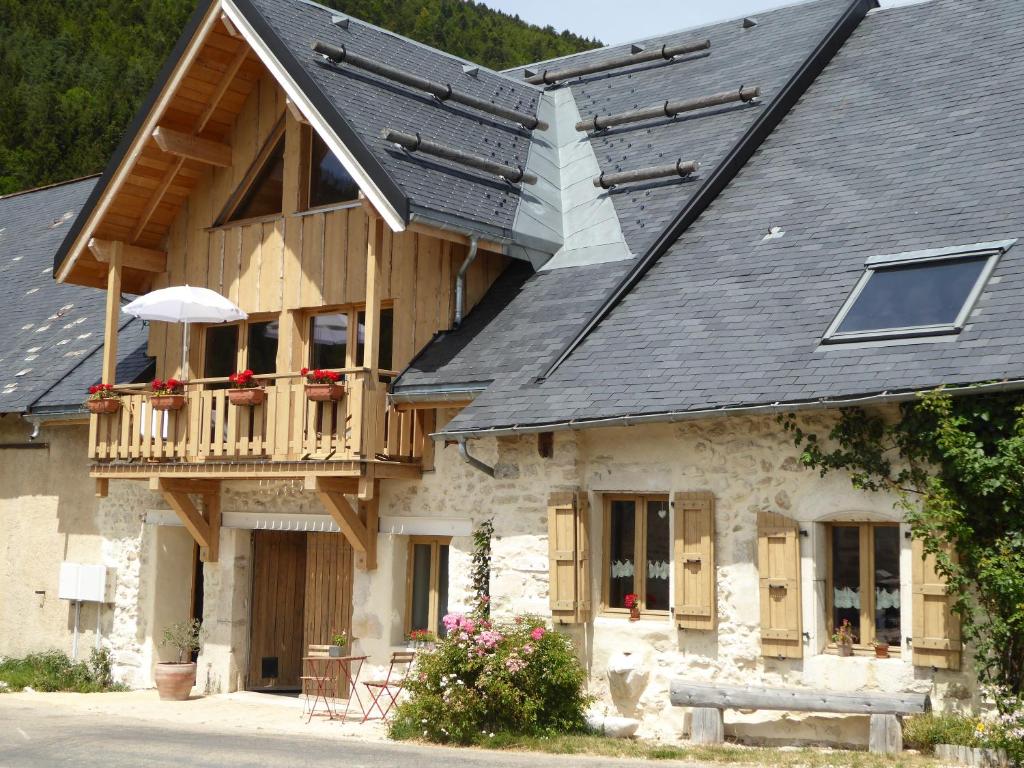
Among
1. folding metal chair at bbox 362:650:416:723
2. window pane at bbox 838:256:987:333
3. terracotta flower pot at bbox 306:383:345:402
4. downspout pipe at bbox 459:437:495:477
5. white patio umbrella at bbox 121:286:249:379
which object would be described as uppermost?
white patio umbrella at bbox 121:286:249:379

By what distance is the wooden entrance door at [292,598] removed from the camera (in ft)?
49.5

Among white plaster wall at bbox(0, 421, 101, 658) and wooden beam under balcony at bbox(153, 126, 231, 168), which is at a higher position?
wooden beam under balcony at bbox(153, 126, 231, 168)

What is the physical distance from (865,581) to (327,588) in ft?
21.2

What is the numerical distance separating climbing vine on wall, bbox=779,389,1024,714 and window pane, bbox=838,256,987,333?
2.76 ft

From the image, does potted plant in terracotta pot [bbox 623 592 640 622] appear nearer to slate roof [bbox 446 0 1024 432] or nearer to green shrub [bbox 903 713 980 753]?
slate roof [bbox 446 0 1024 432]

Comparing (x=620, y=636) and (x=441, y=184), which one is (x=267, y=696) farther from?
(x=441, y=184)

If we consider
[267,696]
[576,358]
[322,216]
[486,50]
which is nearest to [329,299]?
[322,216]

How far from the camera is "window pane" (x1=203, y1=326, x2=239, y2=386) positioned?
1573 centimetres

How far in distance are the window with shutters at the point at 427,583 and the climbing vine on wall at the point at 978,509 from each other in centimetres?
511

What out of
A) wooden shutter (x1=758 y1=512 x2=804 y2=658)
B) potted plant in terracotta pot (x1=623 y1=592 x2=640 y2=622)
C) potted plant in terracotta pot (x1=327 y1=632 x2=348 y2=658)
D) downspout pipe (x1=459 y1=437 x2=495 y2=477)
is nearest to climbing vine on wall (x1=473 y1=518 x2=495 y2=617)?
downspout pipe (x1=459 y1=437 x2=495 y2=477)

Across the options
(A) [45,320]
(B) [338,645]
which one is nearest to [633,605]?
(B) [338,645]

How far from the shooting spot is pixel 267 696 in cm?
1502

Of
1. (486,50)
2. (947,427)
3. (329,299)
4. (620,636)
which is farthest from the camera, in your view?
(486,50)

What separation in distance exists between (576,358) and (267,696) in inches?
215
